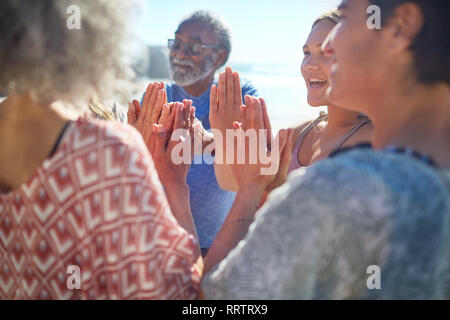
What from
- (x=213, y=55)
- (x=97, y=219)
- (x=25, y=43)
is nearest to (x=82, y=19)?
(x=25, y=43)

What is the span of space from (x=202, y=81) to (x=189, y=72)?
14 cm

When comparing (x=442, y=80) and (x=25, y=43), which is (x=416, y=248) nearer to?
(x=442, y=80)

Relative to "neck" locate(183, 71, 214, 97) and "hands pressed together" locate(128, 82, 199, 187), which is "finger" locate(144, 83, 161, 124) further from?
"neck" locate(183, 71, 214, 97)

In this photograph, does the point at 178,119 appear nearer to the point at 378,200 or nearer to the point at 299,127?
the point at 299,127

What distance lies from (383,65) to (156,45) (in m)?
27.2

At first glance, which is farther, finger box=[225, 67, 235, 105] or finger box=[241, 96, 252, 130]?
finger box=[225, 67, 235, 105]

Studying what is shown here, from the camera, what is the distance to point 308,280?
921 mm

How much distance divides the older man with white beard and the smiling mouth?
873 millimetres

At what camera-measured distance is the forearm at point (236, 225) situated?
4.25 feet

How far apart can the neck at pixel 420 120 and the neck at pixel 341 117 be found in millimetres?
1161

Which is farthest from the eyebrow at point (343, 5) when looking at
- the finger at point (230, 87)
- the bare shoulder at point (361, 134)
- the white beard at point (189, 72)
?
the white beard at point (189, 72)

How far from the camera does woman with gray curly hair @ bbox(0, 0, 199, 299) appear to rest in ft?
3.27

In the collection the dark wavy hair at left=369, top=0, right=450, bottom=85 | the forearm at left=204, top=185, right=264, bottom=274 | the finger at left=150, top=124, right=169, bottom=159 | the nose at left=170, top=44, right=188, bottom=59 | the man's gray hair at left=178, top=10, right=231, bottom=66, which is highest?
the man's gray hair at left=178, top=10, right=231, bottom=66

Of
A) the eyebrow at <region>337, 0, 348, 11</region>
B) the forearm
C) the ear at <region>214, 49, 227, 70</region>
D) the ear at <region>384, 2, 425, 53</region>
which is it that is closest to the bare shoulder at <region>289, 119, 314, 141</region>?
the forearm
